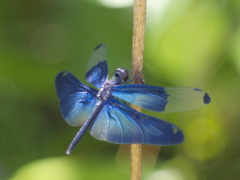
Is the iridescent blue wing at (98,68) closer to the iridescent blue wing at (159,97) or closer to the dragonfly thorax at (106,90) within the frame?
the dragonfly thorax at (106,90)

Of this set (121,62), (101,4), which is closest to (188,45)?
(121,62)

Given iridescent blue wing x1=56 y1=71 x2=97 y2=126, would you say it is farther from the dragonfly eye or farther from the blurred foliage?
the blurred foliage

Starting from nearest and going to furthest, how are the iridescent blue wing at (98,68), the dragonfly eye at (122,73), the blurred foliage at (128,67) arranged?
the dragonfly eye at (122,73), the iridescent blue wing at (98,68), the blurred foliage at (128,67)

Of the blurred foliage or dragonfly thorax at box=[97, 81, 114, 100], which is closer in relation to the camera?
dragonfly thorax at box=[97, 81, 114, 100]

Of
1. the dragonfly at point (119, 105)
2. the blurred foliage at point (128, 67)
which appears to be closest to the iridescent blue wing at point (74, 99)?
the dragonfly at point (119, 105)

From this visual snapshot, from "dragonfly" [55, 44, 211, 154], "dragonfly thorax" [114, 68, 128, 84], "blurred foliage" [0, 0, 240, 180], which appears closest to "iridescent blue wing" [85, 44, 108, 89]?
"dragonfly" [55, 44, 211, 154]

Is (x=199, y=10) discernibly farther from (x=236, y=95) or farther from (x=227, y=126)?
(x=227, y=126)
